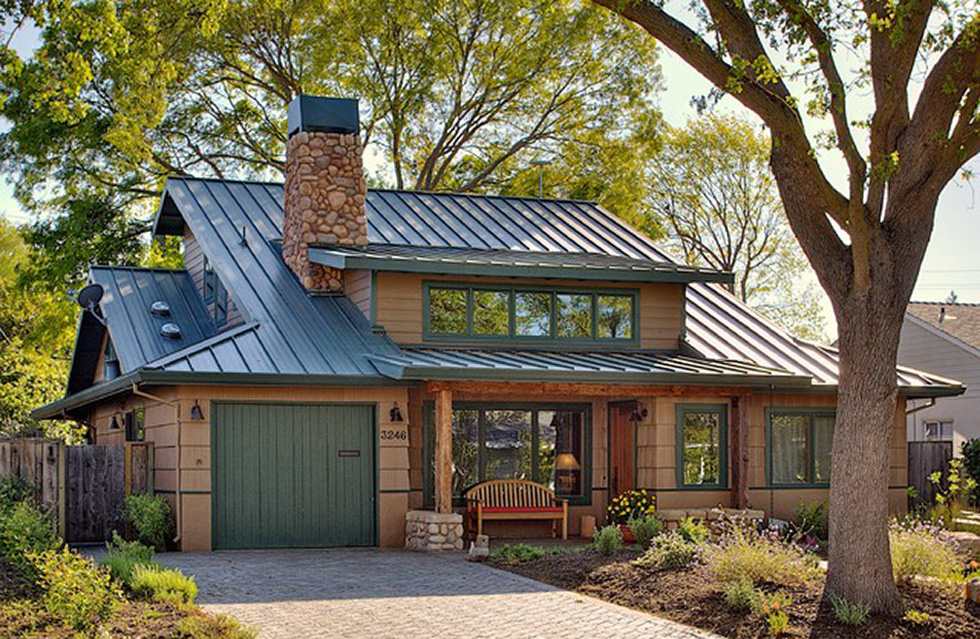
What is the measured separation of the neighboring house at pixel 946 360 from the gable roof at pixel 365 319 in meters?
10.7

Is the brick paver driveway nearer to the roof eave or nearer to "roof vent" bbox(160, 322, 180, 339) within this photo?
the roof eave

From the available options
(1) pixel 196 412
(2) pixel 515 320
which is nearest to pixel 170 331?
(1) pixel 196 412

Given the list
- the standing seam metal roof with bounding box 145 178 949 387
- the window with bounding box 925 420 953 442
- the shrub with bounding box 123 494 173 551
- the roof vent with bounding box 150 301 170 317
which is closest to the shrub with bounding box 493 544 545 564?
the standing seam metal roof with bounding box 145 178 949 387

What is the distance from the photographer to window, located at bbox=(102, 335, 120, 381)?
856 inches

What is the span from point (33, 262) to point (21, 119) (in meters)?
3.58

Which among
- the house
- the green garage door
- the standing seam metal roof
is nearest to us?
the green garage door

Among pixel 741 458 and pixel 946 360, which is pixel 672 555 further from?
pixel 946 360

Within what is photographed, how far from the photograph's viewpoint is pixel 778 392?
20234 millimetres

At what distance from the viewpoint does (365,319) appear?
1936 cm

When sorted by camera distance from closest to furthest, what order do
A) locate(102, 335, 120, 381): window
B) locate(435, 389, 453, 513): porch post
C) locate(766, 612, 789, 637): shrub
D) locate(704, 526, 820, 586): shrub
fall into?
locate(766, 612, 789, 637): shrub
locate(704, 526, 820, 586): shrub
locate(435, 389, 453, 513): porch post
locate(102, 335, 120, 381): window

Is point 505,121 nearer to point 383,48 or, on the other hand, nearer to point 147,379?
point 383,48

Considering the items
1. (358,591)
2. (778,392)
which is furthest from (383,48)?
(358,591)

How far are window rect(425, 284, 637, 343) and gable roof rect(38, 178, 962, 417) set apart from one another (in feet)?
1.56

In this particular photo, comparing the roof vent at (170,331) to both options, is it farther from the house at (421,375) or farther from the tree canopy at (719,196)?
the tree canopy at (719,196)
